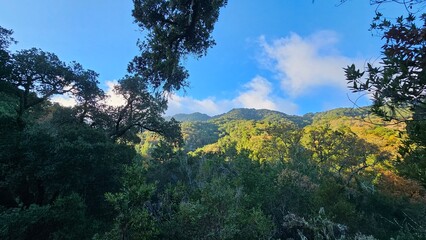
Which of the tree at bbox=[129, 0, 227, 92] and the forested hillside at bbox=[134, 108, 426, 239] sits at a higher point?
the tree at bbox=[129, 0, 227, 92]

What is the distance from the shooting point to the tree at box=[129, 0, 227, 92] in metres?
5.70

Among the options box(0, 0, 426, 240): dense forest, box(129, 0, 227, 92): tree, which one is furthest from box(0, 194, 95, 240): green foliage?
box(129, 0, 227, 92): tree

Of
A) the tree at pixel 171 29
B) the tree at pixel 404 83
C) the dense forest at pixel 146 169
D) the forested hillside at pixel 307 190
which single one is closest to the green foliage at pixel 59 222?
the dense forest at pixel 146 169

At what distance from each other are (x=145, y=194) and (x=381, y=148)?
31.0 meters

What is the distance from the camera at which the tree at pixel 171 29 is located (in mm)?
5695

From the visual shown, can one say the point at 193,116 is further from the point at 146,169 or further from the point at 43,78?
the point at 146,169

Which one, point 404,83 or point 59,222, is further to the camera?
point 59,222

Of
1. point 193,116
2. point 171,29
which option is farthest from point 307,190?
point 193,116

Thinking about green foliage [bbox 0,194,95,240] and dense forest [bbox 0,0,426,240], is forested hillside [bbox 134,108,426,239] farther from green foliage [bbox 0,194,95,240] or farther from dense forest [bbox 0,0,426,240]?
green foliage [bbox 0,194,95,240]

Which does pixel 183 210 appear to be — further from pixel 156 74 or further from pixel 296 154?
pixel 296 154

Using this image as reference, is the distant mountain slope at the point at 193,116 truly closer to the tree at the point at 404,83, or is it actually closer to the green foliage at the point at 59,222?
the green foliage at the point at 59,222

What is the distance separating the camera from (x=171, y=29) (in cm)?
583

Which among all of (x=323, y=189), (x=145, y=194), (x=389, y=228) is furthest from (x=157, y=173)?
(x=145, y=194)

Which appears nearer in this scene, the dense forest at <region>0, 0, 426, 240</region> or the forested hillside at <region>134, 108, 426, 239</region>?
the dense forest at <region>0, 0, 426, 240</region>
